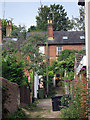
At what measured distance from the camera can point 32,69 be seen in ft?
54.0

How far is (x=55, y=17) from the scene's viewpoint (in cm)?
3572

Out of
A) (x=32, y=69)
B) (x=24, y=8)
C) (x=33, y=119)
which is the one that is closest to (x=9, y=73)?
(x=33, y=119)

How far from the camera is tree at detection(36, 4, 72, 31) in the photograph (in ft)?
114

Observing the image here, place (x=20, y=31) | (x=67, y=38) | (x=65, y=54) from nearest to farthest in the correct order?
(x=20, y=31)
(x=65, y=54)
(x=67, y=38)

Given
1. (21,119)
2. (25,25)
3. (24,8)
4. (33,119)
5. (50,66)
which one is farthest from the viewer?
(50,66)

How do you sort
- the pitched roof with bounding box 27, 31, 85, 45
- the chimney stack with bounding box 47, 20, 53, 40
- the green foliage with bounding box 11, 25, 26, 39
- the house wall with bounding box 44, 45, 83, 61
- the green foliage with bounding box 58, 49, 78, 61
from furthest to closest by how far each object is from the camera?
the chimney stack with bounding box 47, 20, 53, 40 → the pitched roof with bounding box 27, 31, 85, 45 → the house wall with bounding box 44, 45, 83, 61 → the green foliage with bounding box 58, 49, 78, 61 → the green foliage with bounding box 11, 25, 26, 39

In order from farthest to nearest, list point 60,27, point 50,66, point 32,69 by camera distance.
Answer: point 60,27
point 50,66
point 32,69

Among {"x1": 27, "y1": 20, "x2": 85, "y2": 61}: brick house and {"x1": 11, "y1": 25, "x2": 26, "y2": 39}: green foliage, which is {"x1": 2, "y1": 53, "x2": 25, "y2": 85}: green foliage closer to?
{"x1": 11, "y1": 25, "x2": 26, "y2": 39}: green foliage

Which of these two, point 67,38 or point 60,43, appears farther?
point 67,38

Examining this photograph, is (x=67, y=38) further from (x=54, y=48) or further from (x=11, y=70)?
(x=11, y=70)

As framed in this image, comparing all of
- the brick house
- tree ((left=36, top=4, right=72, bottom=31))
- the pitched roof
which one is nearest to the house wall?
the brick house

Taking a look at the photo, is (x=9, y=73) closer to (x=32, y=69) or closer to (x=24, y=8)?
(x=24, y=8)

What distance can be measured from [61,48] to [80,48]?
7.54 ft

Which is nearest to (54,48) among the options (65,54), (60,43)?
(60,43)
